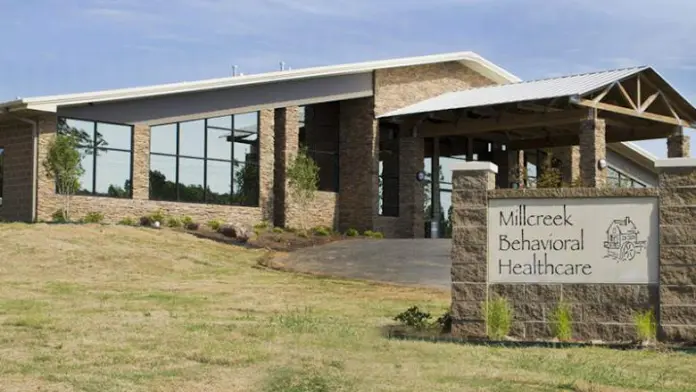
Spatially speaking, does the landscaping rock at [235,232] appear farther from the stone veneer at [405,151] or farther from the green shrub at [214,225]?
the stone veneer at [405,151]

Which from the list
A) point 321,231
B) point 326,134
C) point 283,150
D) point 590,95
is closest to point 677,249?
point 590,95

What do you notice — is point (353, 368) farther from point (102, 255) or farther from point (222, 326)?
point (102, 255)

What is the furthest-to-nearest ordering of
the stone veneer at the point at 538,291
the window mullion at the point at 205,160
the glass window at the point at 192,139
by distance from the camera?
the window mullion at the point at 205,160
the glass window at the point at 192,139
the stone veneer at the point at 538,291

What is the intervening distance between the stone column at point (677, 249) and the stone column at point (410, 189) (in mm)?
23448

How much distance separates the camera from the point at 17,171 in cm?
2795

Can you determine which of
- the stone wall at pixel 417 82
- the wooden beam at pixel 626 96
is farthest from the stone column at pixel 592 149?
the stone wall at pixel 417 82

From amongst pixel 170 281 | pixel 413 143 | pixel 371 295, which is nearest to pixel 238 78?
pixel 413 143

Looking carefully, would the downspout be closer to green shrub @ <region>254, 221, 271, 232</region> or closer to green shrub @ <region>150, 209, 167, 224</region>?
green shrub @ <region>150, 209, 167, 224</region>

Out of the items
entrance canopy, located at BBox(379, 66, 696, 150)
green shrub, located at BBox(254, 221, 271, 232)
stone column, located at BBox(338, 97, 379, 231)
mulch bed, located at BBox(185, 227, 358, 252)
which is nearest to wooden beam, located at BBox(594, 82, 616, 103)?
entrance canopy, located at BBox(379, 66, 696, 150)

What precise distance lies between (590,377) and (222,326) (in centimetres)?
513

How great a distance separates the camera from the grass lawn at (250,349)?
28.3 ft

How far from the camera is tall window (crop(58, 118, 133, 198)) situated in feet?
91.7

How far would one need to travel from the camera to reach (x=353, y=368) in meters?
9.32

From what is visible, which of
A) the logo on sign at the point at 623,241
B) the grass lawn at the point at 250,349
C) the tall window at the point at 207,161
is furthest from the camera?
the tall window at the point at 207,161
